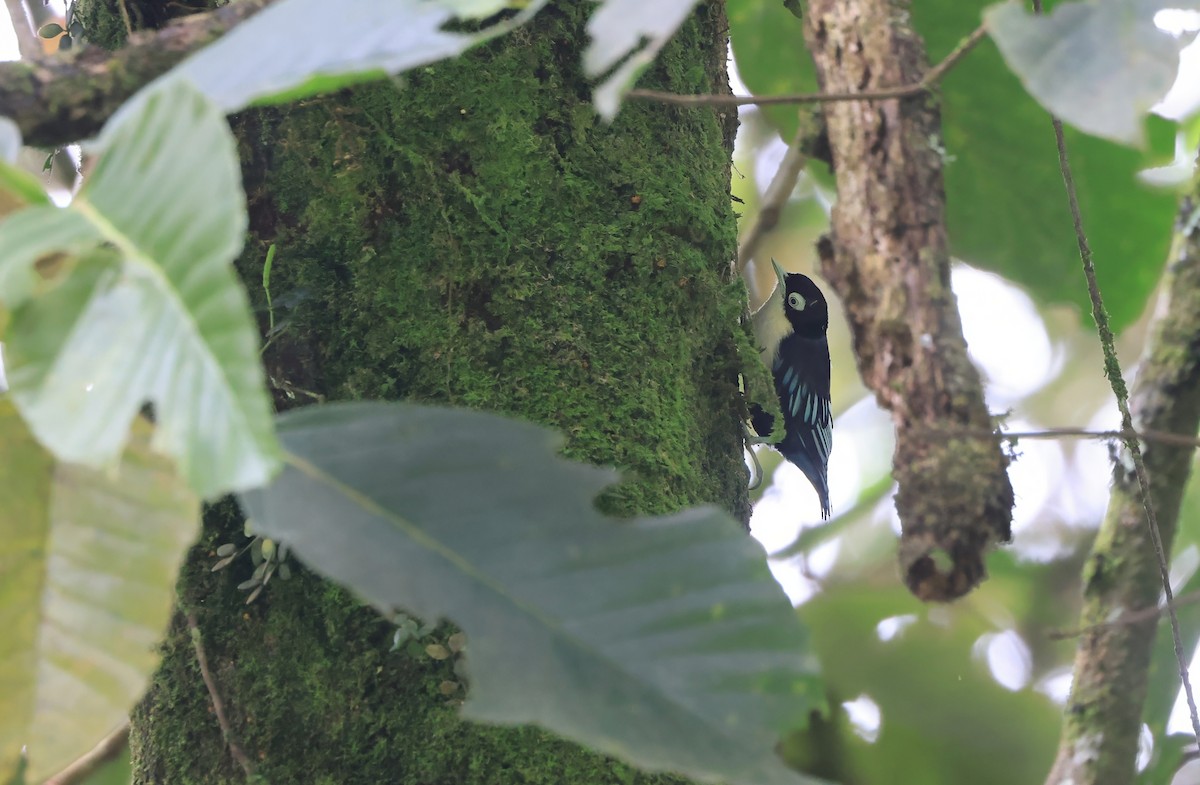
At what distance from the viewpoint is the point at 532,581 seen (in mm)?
763

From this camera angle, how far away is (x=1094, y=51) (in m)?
0.67

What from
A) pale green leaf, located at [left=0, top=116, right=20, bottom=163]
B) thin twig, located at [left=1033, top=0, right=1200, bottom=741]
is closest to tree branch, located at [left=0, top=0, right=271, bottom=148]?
pale green leaf, located at [left=0, top=116, right=20, bottom=163]

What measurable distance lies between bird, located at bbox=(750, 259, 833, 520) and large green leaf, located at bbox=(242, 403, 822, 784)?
2102 millimetres

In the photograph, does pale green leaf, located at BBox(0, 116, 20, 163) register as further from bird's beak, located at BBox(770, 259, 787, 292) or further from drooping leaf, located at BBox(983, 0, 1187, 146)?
bird's beak, located at BBox(770, 259, 787, 292)

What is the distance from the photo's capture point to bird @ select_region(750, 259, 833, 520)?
2.98 meters

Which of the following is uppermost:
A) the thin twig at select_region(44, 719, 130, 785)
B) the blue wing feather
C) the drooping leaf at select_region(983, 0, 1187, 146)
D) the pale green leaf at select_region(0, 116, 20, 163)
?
the drooping leaf at select_region(983, 0, 1187, 146)

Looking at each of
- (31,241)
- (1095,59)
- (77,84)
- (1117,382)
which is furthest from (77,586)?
(1117,382)

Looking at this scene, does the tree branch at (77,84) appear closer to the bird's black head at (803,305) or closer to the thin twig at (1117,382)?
the thin twig at (1117,382)

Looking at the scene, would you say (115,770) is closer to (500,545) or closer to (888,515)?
(500,545)

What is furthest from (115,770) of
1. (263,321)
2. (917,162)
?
(917,162)

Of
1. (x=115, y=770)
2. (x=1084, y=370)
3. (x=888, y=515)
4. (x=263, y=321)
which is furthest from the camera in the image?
(x=1084, y=370)

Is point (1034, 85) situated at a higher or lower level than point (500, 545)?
higher

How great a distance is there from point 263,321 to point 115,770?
1.33 metres

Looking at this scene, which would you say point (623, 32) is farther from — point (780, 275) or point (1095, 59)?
point (780, 275)
